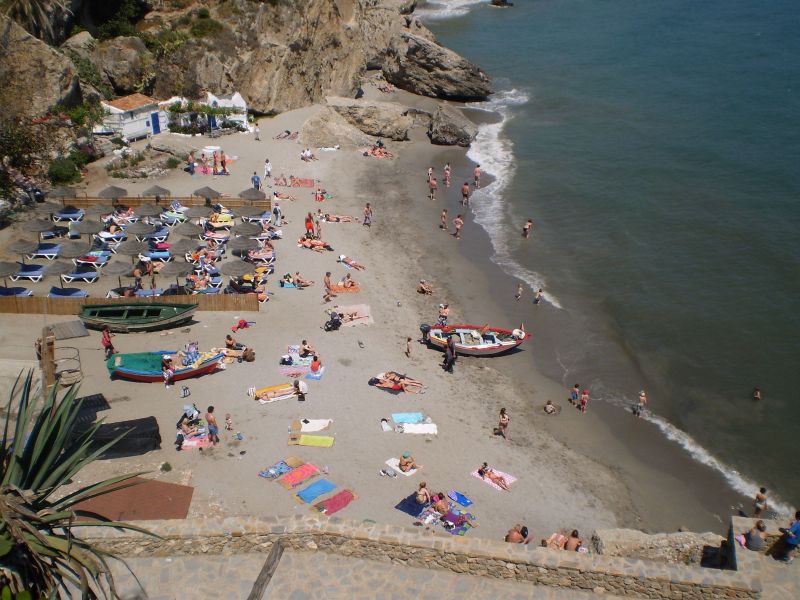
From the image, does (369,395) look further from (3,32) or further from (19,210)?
(3,32)

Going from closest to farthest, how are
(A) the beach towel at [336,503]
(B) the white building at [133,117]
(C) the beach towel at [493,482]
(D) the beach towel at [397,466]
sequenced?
1. (A) the beach towel at [336,503]
2. (D) the beach towel at [397,466]
3. (C) the beach towel at [493,482]
4. (B) the white building at [133,117]

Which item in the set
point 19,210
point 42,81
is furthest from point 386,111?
point 19,210

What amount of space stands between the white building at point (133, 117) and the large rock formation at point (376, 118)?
10657 mm

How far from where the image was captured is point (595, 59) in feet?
210

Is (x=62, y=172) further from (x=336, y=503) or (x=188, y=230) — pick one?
(x=336, y=503)

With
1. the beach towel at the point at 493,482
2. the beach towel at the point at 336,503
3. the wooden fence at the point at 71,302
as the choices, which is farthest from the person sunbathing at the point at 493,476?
the wooden fence at the point at 71,302

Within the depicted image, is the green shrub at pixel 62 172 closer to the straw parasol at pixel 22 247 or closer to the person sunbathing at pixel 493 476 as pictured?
the straw parasol at pixel 22 247

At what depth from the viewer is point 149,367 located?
65.7 feet

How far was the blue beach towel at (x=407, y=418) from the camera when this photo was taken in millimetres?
19586

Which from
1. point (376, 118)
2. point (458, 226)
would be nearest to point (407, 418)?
point (458, 226)

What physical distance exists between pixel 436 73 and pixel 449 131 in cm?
1213

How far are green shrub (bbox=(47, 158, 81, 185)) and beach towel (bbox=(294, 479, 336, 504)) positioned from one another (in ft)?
78.7

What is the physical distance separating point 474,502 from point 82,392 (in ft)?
35.9

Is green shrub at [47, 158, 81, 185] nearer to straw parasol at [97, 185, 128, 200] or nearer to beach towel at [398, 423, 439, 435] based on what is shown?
straw parasol at [97, 185, 128, 200]
